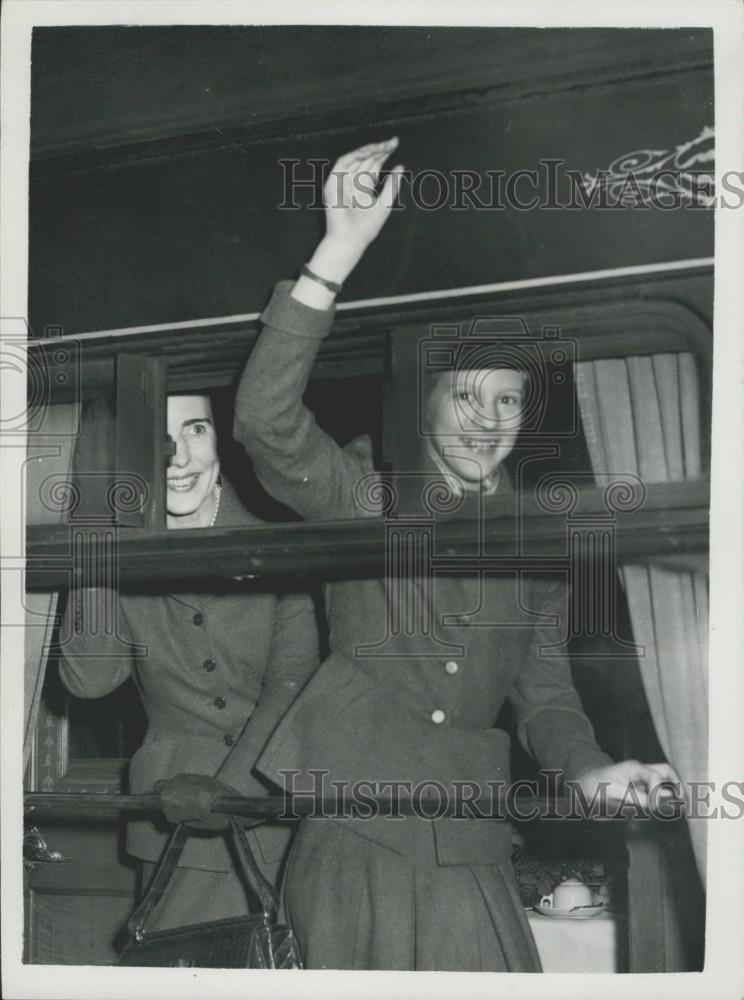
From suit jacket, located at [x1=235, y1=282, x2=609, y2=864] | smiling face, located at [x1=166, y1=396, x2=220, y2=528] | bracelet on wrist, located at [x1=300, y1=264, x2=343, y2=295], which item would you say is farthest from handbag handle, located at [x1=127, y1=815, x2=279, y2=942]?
bracelet on wrist, located at [x1=300, y1=264, x2=343, y2=295]

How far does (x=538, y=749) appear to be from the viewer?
1685mm

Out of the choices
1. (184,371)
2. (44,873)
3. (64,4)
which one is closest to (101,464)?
(184,371)

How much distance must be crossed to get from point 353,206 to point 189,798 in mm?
795

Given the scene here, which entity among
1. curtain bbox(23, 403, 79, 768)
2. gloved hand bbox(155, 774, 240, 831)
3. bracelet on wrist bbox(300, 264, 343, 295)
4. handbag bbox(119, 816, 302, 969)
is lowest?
handbag bbox(119, 816, 302, 969)

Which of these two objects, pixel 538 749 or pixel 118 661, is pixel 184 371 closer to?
pixel 118 661

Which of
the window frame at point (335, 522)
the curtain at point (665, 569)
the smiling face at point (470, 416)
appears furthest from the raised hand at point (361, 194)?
the curtain at point (665, 569)

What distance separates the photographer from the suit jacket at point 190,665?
184 centimetres

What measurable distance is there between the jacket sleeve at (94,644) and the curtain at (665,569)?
739mm

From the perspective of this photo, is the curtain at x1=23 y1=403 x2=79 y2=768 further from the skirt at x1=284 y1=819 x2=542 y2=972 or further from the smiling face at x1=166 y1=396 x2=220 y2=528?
the skirt at x1=284 y1=819 x2=542 y2=972

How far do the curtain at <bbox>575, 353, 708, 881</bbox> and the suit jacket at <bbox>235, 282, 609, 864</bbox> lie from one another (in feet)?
0.37

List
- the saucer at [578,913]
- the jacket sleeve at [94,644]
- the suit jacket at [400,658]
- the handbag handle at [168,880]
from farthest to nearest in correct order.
→ 1. the saucer at [578,913]
2. the jacket sleeve at [94,644]
3. the suit jacket at [400,658]
4. the handbag handle at [168,880]

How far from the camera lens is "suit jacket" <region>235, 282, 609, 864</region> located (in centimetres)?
158

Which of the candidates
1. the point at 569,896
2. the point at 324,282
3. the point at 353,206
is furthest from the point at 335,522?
the point at 569,896

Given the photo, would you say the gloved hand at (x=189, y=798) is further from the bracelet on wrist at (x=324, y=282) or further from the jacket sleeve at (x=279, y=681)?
the bracelet on wrist at (x=324, y=282)
